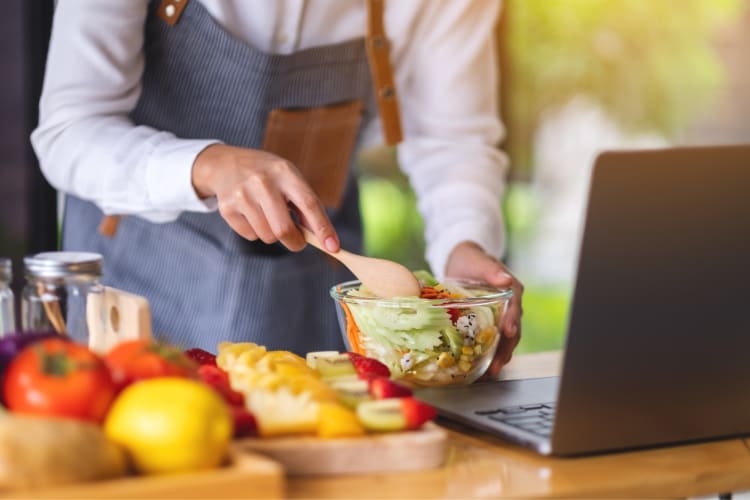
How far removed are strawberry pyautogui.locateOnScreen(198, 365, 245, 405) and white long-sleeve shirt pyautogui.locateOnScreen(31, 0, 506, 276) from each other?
1.45 ft

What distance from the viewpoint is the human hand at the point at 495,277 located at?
4.73ft

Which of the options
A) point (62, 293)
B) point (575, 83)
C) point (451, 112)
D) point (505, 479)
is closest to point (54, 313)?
point (62, 293)

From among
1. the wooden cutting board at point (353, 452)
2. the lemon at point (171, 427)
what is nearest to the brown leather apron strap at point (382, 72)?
the wooden cutting board at point (353, 452)

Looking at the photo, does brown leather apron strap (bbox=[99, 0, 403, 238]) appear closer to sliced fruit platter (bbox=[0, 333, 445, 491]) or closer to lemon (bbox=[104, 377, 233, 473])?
sliced fruit platter (bbox=[0, 333, 445, 491])

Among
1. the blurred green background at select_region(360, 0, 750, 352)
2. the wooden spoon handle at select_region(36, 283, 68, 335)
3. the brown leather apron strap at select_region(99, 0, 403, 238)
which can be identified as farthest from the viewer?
the blurred green background at select_region(360, 0, 750, 352)

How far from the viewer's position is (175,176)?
1.47 meters

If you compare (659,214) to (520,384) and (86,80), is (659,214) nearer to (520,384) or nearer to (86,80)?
(520,384)

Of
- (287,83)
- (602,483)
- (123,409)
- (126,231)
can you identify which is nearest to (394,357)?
(602,483)

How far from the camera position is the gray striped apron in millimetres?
1811

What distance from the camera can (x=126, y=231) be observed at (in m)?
1.99

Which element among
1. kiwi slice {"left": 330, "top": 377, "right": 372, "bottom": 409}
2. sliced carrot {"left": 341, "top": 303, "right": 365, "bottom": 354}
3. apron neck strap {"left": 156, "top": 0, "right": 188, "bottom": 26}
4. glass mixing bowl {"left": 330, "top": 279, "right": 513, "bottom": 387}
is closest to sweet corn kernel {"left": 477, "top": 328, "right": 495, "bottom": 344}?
glass mixing bowl {"left": 330, "top": 279, "right": 513, "bottom": 387}

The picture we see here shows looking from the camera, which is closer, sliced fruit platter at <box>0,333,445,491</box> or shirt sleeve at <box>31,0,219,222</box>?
sliced fruit platter at <box>0,333,445,491</box>

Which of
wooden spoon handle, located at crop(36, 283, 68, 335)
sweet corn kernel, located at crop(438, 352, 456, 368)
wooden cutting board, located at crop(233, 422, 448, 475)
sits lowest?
wooden cutting board, located at crop(233, 422, 448, 475)

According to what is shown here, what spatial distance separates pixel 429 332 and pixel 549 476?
1.16ft
